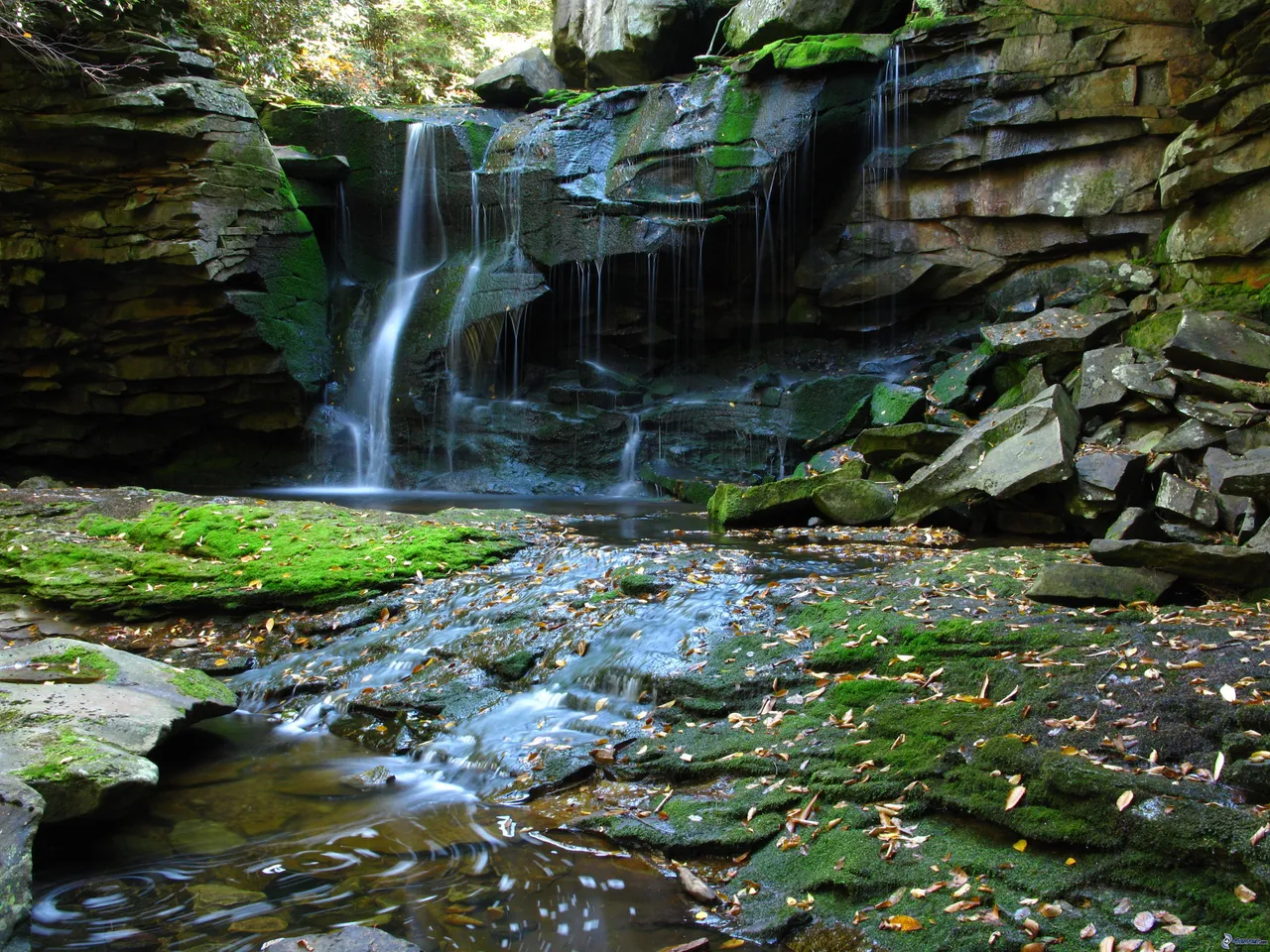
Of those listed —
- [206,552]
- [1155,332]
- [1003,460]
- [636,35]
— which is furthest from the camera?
[636,35]

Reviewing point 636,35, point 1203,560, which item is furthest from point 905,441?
point 636,35

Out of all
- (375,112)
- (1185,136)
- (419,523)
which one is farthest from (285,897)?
(375,112)

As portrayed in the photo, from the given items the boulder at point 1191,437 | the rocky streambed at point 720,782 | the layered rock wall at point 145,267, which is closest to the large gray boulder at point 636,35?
the layered rock wall at point 145,267

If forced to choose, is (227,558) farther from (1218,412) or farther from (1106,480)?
(1218,412)

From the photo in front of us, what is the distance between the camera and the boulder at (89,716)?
12.1ft

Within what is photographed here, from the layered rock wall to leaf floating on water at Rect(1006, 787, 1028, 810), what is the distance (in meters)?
13.7

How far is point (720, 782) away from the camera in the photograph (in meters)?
3.93

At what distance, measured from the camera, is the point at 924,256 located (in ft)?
48.8

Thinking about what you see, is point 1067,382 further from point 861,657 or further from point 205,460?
point 205,460

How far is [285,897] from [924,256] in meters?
14.2

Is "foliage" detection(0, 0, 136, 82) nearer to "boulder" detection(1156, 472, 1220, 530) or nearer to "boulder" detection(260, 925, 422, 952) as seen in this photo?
"boulder" detection(260, 925, 422, 952)

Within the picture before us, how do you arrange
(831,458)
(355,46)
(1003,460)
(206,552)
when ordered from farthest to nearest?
(355,46)
(831,458)
(1003,460)
(206,552)

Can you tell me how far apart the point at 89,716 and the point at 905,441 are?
27.6 feet

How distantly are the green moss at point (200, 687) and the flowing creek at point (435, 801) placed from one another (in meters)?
0.19
